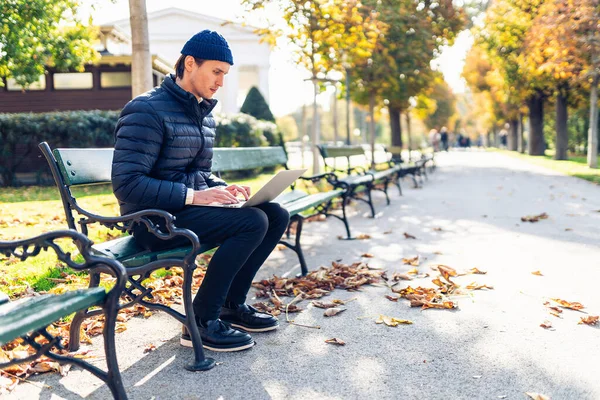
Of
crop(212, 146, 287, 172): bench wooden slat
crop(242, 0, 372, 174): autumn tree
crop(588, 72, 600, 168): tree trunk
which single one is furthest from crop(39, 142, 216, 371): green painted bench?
crop(588, 72, 600, 168): tree trunk

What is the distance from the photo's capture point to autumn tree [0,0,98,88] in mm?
12234

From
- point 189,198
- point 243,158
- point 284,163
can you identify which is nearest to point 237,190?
point 189,198

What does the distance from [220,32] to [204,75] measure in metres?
43.5

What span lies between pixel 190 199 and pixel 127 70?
1998cm

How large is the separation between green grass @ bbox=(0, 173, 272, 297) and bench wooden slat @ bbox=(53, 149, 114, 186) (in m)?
1.27

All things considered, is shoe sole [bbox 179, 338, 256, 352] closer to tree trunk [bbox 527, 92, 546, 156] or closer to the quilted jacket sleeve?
the quilted jacket sleeve

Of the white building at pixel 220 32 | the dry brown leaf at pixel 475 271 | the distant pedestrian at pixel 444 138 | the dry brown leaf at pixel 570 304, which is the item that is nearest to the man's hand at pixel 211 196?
the dry brown leaf at pixel 570 304

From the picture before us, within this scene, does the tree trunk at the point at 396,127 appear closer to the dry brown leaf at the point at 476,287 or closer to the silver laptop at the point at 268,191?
the dry brown leaf at the point at 476,287

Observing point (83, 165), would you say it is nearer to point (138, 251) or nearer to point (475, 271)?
point (138, 251)

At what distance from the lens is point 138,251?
3.56m

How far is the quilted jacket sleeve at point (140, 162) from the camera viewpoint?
340cm

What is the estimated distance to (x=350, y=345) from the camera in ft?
12.2

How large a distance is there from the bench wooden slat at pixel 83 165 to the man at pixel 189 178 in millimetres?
417

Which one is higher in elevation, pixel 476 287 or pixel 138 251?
pixel 138 251
